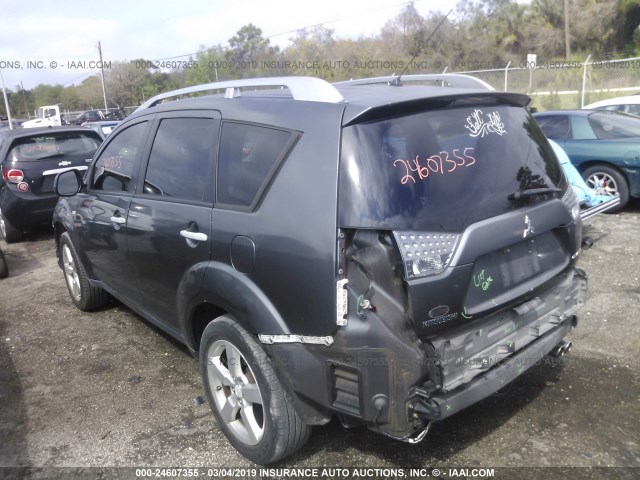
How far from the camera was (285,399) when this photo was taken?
2.60 m

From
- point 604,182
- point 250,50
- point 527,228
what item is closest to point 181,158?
point 527,228

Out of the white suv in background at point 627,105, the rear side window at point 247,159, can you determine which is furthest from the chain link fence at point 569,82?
the rear side window at point 247,159

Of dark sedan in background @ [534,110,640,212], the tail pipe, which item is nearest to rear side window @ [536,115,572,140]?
dark sedan in background @ [534,110,640,212]

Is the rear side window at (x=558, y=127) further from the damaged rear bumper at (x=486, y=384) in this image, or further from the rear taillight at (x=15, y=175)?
the rear taillight at (x=15, y=175)

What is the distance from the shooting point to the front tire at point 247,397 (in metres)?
2.61

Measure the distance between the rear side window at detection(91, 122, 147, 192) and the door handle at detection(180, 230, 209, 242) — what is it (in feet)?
3.01

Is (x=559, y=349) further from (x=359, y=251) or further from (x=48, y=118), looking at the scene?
(x=48, y=118)

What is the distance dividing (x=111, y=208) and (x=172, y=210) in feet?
3.22

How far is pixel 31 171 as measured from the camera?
26.5 ft

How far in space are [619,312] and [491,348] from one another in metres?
2.58

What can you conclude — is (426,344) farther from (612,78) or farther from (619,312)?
(612,78)

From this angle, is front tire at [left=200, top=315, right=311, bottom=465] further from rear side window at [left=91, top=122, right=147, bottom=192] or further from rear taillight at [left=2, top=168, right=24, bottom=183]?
rear taillight at [left=2, top=168, right=24, bottom=183]

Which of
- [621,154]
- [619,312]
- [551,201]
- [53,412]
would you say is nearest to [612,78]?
[621,154]

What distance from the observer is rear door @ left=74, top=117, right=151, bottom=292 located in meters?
3.79
